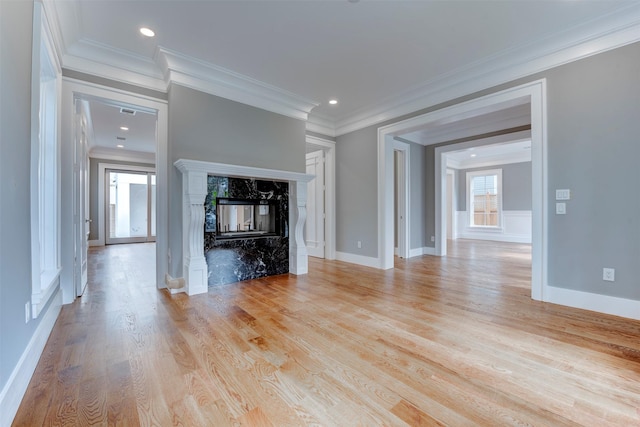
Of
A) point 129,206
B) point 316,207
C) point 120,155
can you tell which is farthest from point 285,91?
point 129,206

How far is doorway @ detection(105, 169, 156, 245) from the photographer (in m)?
8.37

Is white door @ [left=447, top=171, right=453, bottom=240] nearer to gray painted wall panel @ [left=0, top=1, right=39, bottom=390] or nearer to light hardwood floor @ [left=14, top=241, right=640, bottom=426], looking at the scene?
light hardwood floor @ [left=14, top=241, right=640, bottom=426]

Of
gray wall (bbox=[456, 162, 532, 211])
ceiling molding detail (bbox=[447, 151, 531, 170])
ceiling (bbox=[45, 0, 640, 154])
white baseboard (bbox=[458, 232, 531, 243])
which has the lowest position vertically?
white baseboard (bbox=[458, 232, 531, 243])

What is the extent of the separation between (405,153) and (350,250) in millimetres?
2573

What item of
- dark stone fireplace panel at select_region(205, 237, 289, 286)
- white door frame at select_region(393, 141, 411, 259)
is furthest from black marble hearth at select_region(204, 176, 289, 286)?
white door frame at select_region(393, 141, 411, 259)

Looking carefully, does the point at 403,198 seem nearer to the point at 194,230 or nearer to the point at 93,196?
the point at 194,230

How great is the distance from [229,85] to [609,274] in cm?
487

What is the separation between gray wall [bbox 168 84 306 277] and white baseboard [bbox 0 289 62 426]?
1.36 metres

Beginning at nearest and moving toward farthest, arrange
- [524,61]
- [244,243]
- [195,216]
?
[524,61], [195,216], [244,243]

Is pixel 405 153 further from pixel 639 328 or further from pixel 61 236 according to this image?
pixel 61 236

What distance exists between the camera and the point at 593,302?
2.75 meters

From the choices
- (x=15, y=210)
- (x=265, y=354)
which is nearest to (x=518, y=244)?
(x=265, y=354)

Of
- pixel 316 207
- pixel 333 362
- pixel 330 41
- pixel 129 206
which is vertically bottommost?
pixel 333 362

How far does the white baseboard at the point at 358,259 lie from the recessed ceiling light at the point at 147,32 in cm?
439
